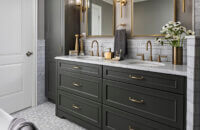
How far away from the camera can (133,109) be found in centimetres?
184

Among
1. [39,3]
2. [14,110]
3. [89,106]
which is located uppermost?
[39,3]

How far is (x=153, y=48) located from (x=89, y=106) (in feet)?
3.79

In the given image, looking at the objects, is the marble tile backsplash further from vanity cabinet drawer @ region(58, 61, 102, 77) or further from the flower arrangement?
vanity cabinet drawer @ region(58, 61, 102, 77)

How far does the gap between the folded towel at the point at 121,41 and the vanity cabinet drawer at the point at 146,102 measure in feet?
2.11

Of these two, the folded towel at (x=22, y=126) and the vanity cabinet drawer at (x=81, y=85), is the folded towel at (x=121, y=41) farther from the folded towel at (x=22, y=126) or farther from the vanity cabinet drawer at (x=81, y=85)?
the folded towel at (x=22, y=126)

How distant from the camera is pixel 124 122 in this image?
1.93 metres

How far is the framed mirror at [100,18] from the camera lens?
2730 mm

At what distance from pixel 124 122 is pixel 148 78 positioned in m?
0.59

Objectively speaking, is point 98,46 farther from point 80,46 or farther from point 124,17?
point 124,17

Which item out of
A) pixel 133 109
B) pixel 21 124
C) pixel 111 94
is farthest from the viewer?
pixel 111 94

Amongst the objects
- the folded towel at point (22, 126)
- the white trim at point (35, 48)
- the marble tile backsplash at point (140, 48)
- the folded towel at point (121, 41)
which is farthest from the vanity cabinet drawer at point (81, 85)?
the folded towel at point (22, 126)

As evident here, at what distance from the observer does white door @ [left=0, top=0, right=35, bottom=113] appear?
2.82 metres

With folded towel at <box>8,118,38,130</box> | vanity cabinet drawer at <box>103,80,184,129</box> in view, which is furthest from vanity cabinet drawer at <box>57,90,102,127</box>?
folded towel at <box>8,118,38,130</box>

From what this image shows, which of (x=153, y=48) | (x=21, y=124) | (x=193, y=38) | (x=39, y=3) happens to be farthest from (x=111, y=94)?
(x=39, y=3)
